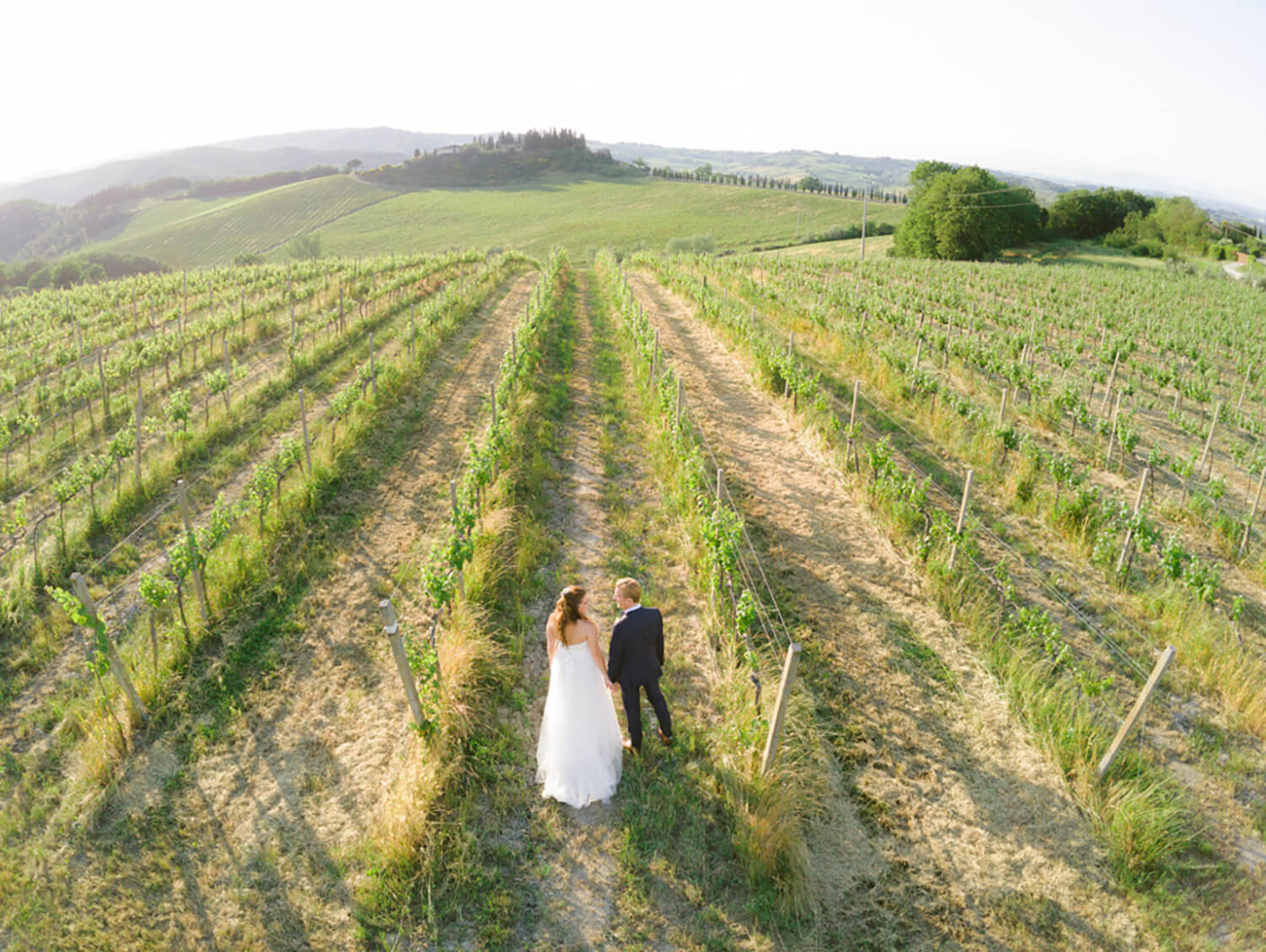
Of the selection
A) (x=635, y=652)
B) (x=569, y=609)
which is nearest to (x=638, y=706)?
(x=635, y=652)

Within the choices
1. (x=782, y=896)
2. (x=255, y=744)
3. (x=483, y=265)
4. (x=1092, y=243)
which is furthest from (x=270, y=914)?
(x=1092, y=243)

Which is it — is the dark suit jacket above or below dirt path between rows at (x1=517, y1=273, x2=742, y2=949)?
above

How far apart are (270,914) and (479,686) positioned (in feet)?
7.34

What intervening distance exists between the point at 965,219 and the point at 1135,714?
56.7m

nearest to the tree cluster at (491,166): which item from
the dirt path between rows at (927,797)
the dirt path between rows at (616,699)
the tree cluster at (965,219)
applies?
the tree cluster at (965,219)

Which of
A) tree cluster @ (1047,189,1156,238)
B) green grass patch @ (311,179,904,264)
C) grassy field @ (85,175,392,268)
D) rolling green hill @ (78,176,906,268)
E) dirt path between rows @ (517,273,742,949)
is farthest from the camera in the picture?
grassy field @ (85,175,392,268)

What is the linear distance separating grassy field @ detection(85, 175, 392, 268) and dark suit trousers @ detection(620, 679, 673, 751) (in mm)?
82991

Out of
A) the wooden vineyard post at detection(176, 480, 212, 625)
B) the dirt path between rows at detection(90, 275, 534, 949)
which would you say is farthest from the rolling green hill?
the dirt path between rows at detection(90, 275, 534, 949)

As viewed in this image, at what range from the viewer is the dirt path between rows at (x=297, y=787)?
4.40m

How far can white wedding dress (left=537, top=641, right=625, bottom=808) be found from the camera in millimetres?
5215

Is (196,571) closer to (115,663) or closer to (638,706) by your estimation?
(115,663)

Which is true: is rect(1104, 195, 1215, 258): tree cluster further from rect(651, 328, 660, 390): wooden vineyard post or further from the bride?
the bride

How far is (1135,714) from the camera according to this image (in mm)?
5004

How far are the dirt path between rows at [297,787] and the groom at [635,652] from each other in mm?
1961
